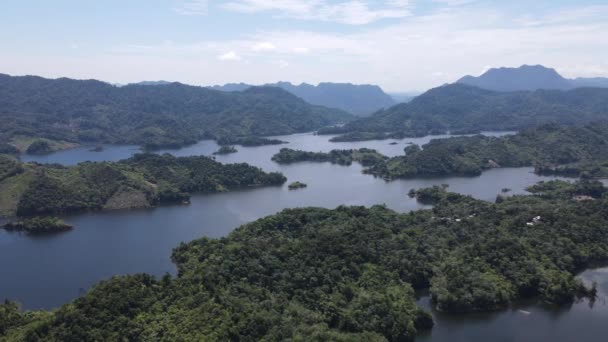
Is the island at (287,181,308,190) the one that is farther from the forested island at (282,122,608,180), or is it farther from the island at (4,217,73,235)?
the island at (4,217,73,235)

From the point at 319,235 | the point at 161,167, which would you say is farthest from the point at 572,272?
the point at 161,167

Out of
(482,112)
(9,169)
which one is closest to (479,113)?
(482,112)

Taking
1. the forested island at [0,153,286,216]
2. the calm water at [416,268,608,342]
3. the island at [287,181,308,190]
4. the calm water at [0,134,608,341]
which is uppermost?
the forested island at [0,153,286,216]

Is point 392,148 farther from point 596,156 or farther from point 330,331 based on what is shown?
point 330,331

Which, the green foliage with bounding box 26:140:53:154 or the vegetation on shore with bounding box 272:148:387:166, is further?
the green foliage with bounding box 26:140:53:154

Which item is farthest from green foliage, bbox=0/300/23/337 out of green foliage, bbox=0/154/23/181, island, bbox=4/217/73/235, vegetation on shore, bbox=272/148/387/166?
vegetation on shore, bbox=272/148/387/166

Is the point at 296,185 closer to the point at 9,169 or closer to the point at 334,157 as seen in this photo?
the point at 334,157
